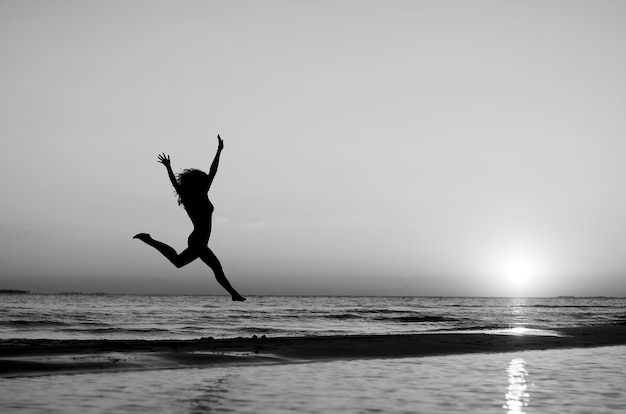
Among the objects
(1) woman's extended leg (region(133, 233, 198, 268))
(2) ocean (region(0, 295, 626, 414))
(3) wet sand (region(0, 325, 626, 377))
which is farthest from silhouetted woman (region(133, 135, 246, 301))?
(3) wet sand (region(0, 325, 626, 377))

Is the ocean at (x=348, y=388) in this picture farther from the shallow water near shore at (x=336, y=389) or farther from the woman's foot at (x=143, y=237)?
the woman's foot at (x=143, y=237)

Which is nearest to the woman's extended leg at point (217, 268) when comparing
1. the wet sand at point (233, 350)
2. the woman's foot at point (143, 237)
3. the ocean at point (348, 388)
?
the woman's foot at point (143, 237)

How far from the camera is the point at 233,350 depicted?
1759 centimetres

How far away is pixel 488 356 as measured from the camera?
17.4m

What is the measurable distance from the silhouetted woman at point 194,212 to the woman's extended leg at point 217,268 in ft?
0.04

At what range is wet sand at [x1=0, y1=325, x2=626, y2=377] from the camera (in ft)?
46.1

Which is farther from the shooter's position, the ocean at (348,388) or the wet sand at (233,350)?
the wet sand at (233,350)

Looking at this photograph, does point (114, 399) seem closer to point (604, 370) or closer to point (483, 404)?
point (483, 404)

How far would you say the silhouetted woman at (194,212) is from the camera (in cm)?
764

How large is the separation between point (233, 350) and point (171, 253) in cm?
1037

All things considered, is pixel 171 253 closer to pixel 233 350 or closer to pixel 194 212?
pixel 194 212

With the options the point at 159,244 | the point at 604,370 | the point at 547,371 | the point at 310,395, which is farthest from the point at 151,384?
the point at 604,370

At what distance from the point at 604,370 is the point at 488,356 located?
3.68 meters

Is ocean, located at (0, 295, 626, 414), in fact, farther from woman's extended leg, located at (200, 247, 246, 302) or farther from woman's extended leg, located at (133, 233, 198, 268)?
woman's extended leg, located at (133, 233, 198, 268)
